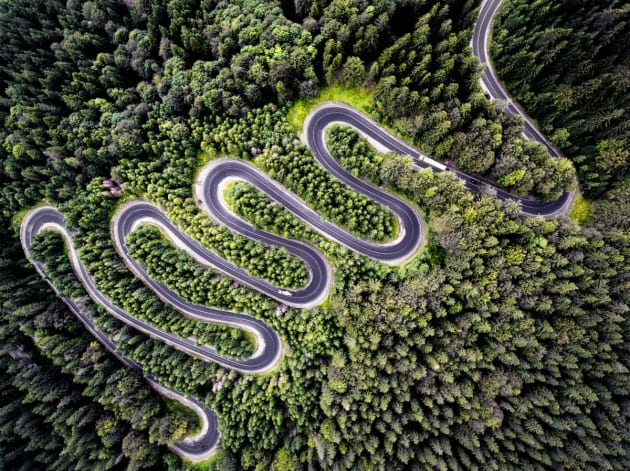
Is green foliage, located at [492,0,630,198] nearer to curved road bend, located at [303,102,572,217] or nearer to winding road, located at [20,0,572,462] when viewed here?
winding road, located at [20,0,572,462]

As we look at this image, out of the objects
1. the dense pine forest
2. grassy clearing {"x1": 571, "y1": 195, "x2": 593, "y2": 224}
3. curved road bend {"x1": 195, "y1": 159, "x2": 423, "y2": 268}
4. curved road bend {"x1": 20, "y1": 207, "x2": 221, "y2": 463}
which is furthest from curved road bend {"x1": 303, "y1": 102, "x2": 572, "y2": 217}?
curved road bend {"x1": 20, "y1": 207, "x2": 221, "y2": 463}

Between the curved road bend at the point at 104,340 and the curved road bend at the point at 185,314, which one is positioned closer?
the curved road bend at the point at 185,314

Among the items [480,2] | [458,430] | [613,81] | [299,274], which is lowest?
[458,430]

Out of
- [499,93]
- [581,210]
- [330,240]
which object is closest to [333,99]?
[330,240]

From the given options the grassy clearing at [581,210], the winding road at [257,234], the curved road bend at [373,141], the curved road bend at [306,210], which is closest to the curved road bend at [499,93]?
the curved road bend at [373,141]

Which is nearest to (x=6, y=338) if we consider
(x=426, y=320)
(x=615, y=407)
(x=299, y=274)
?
(x=299, y=274)

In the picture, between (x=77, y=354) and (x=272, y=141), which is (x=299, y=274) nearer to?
(x=272, y=141)

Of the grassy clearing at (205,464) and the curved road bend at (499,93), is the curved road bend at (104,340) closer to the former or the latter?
the grassy clearing at (205,464)
